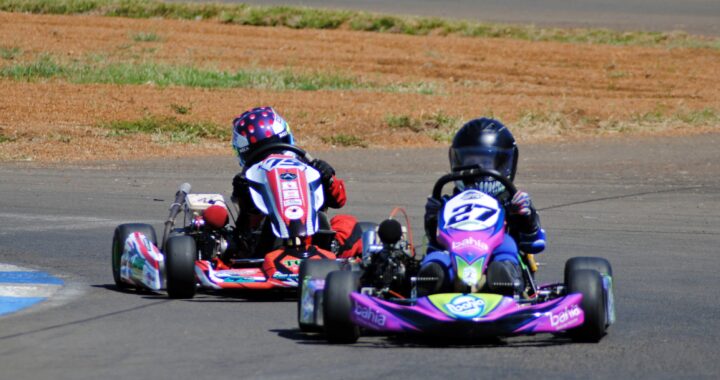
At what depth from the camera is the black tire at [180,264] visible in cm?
885

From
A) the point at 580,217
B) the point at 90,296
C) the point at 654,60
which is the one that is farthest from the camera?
the point at 654,60

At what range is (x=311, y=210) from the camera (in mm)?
9461

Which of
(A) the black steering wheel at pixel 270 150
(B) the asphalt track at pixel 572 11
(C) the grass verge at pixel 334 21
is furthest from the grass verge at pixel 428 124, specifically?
(B) the asphalt track at pixel 572 11

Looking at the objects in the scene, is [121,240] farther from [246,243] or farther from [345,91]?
[345,91]

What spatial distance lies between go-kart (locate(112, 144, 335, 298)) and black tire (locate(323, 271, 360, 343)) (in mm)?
1732

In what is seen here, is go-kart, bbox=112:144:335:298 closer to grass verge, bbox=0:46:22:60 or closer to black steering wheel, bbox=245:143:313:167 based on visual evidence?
black steering wheel, bbox=245:143:313:167

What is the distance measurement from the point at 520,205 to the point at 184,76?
21.5 metres

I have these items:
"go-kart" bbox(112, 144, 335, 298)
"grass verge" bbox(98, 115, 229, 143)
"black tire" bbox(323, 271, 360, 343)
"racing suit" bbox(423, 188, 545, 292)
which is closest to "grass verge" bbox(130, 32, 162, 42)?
"grass verge" bbox(98, 115, 229, 143)

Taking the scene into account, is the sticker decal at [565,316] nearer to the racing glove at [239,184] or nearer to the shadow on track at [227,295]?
the shadow on track at [227,295]

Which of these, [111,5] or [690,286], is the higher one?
[111,5]

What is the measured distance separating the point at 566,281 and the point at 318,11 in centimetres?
3884

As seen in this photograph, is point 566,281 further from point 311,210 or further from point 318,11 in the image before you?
point 318,11

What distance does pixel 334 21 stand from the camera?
4456 centimetres

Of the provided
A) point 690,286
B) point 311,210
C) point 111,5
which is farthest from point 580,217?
point 111,5
